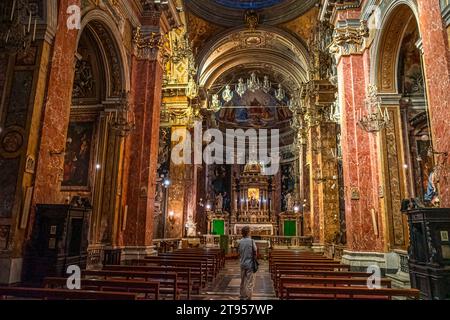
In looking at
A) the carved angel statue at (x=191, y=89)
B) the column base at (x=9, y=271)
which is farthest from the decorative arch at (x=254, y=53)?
the column base at (x=9, y=271)

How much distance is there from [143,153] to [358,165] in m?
5.65

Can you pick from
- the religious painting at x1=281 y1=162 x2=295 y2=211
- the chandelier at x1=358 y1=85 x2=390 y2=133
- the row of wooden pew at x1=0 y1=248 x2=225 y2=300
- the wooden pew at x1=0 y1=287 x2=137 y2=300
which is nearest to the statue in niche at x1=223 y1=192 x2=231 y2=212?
the religious painting at x1=281 y1=162 x2=295 y2=211

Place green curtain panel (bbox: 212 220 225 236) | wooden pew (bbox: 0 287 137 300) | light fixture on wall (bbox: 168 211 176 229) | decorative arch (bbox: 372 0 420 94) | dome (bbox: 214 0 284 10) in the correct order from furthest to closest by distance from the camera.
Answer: green curtain panel (bbox: 212 220 225 236) < dome (bbox: 214 0 284 10) < light fixture on wall (bbox: 168 211 176 229) < decorative arch (bbox: 372 0 420 94) < wooden pew (bbox: 0 287 137 300)

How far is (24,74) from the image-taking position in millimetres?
5477

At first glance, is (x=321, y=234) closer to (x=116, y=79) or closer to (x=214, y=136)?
(x=116, y=79)

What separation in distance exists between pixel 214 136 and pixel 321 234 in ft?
38.5

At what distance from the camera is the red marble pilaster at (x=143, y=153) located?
8742 millimetres

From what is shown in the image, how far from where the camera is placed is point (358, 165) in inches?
329

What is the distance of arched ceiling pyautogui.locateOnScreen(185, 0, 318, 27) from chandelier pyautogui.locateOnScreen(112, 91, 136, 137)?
9744 millimetres

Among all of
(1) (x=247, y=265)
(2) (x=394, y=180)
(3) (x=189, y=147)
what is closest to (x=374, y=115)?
(2) (x=394, y=180)

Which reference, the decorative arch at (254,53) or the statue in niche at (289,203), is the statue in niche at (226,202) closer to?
the statue in niche at (289,203)

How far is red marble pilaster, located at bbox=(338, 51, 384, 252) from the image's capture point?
791cm

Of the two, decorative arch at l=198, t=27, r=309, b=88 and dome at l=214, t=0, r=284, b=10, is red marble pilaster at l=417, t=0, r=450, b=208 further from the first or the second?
dome at l=214, t=0, r=284, b=10

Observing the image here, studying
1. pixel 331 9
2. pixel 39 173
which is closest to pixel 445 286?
pixel 39 173
